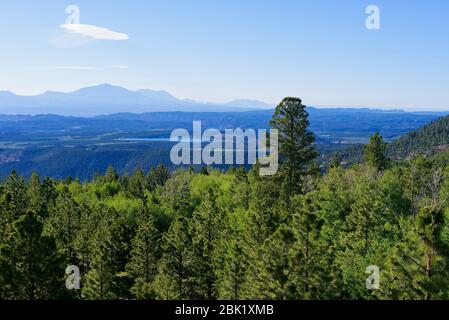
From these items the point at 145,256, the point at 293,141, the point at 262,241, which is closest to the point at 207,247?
the point at 145,256

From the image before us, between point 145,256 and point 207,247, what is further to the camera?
point 207,247

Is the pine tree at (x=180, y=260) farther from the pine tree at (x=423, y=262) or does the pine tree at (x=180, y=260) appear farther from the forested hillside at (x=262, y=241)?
the pine tree at (x=423, y=262)

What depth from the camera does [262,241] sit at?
4397cm

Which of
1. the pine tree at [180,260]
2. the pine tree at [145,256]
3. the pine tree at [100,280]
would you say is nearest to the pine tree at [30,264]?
the pine tree at [100,280]

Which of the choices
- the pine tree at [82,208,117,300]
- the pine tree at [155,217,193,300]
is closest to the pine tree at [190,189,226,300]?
the pine tree at [155,217,193,300]

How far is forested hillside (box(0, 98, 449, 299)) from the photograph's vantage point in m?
33.2

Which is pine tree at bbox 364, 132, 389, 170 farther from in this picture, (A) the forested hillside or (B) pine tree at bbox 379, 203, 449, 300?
(B) pine tree at bbox 379, 203, 449, 300

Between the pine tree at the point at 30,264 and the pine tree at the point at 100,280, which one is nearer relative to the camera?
the pine tree at the point at 30,264

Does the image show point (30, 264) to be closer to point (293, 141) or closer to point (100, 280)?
point (100, 280)

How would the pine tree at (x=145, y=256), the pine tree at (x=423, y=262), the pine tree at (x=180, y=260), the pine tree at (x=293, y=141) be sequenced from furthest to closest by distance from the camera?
1. the pine tree at (x=293, y=141)
2. the pine tree at (x=145, y=256)
3. the pine tree at (x=180, y=260)
4. the pine tree at (x=423, y=262)

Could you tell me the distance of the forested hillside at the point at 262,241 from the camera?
33156 millimetres

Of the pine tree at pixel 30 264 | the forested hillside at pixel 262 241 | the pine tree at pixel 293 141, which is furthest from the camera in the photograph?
the pine tree at pixel 293 141

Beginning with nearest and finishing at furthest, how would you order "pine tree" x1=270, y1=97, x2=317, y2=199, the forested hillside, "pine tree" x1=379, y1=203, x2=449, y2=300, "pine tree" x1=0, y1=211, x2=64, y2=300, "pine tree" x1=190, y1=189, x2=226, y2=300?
1. "pine tree" x1=379, y1=203, x2=449, y2=300
2. the forested hillside
3. "pine tree" x1=0, y1=211, x2=64, y2=300
4. "pine tree" x1=190, y1=189, x2=226, y2=300
5. "pine tree" x1=270, y1=97, x2=317, y2=199
